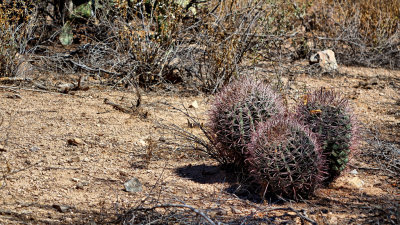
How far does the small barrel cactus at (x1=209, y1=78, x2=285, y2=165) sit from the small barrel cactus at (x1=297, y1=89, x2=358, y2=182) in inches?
9.4

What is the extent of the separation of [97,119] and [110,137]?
0.51 m

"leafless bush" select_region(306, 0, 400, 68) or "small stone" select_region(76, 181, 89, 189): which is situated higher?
"leafless bush" select_region(306, 0, 400, 68)

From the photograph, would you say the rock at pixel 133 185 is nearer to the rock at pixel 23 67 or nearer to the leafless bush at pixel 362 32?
the rock at pixel 23 67

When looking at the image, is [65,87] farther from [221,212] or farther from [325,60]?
[325,60]

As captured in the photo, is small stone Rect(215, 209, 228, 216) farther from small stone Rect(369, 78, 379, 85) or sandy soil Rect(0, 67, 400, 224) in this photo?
small stone Rect(369, 78, 379, 85)

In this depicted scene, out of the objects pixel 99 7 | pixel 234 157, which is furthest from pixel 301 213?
pixel 99 7

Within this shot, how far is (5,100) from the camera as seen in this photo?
539 cm

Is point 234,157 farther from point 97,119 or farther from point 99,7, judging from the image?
point 99,7

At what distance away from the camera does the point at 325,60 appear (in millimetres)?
7496

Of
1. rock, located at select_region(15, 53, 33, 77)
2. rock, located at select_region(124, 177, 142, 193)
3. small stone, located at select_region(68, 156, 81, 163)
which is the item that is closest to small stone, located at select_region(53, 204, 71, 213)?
rock, located at select_region(124, 177, 142, 193)

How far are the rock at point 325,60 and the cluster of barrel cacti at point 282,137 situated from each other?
3.93m

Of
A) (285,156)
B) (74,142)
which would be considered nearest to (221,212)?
(285,156)

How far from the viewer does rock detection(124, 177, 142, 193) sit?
3.56 metres

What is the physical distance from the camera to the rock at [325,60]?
293 inches
